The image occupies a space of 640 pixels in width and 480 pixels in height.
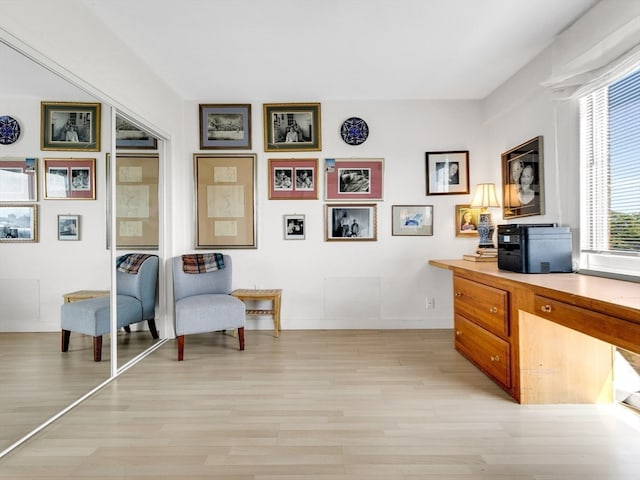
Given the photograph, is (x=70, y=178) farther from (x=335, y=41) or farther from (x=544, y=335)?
(x=544, y=335)

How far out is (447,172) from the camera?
3.95 m

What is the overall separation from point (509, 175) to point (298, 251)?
234 centimetres

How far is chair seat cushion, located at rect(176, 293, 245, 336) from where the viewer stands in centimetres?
313

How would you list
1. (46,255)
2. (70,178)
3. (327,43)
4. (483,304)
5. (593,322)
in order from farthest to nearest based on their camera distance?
1. (327,43)
2. (483,304)
3. (70,178)
4. (46,255)
5. (593,322)

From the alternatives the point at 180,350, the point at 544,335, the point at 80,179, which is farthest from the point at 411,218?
the point at 80,179

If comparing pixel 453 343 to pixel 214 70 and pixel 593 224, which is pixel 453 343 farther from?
pixel 214 70

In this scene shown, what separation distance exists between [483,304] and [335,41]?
2.37 meters

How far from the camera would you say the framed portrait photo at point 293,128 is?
3.94 meters

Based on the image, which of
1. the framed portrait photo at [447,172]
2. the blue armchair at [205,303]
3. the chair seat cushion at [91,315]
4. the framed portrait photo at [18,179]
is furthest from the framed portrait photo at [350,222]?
the framed portrait photo at [18,179]

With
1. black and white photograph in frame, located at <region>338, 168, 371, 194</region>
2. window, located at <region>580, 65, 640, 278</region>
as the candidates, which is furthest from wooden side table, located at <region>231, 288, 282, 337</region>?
window, located at <region>580, 65, 640, 278</region>

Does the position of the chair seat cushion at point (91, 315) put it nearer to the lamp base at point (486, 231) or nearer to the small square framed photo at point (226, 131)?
the small square framed photo at point (226, 131)

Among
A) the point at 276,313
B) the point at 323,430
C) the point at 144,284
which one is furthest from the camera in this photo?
the point at 276,313

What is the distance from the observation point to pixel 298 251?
398 cm

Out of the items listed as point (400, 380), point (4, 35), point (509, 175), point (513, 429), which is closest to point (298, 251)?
point (400, 380)
